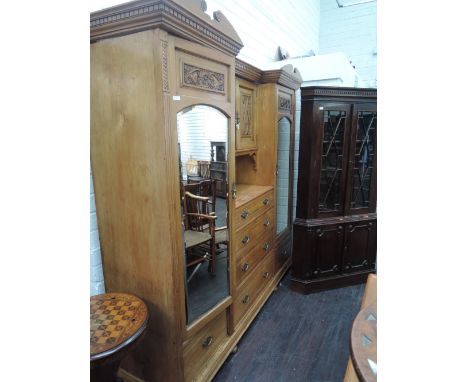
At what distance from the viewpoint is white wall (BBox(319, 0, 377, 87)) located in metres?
4.52

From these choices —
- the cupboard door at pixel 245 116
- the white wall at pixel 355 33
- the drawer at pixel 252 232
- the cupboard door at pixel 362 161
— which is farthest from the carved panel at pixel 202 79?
the white wall at pixel 355 33

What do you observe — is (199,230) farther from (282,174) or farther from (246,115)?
(282,174)

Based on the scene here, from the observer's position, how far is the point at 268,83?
246 centimetres

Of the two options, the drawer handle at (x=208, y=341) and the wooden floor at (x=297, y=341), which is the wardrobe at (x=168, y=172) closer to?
the drawer handle at (x=208, y=341)

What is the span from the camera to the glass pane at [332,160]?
262cm

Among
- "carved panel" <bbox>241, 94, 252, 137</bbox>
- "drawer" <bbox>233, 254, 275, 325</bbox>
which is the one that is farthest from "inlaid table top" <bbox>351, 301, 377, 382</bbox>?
"carved panel" <bbox>241, 94, 252, 137</bbox>

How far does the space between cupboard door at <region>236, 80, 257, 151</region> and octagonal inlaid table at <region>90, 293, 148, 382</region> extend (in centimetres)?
137

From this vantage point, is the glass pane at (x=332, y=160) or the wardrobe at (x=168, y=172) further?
the glass pane at (x=332, y=160)

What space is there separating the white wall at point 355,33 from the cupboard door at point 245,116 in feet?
9.60

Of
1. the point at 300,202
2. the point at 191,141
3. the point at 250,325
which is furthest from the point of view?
the point at 300,202
